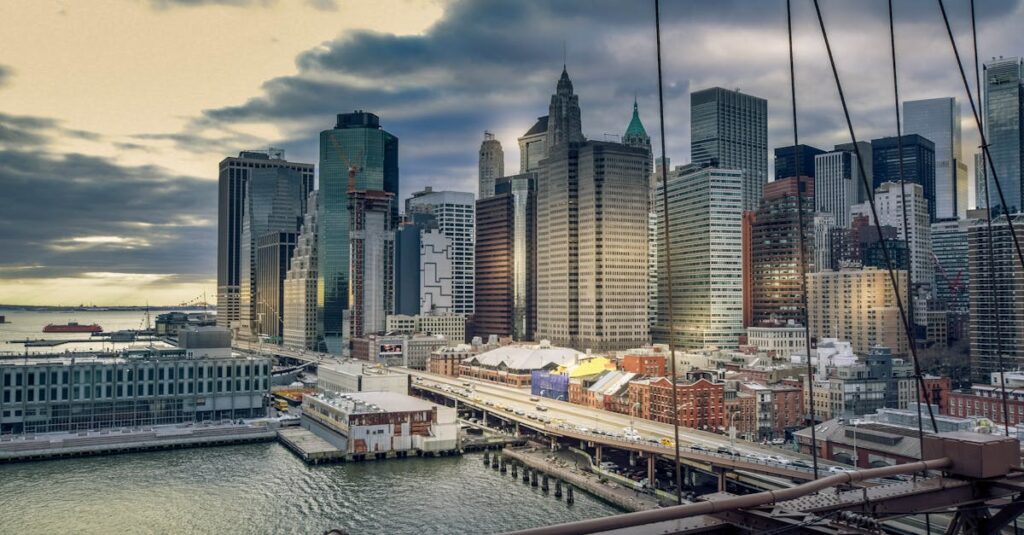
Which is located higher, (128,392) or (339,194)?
(339,194)

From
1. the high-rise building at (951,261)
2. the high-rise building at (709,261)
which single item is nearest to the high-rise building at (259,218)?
the high-rise building at (709,261)

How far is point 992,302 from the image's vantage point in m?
69.7

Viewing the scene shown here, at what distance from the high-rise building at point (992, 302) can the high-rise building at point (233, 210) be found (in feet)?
470

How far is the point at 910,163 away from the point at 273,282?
128525 mm

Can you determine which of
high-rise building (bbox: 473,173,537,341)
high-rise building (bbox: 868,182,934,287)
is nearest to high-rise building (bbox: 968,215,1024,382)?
high-rise building (bbox: 868,182,934,287)

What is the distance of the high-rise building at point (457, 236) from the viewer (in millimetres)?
132250

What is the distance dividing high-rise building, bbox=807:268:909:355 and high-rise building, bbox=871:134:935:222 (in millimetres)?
71006

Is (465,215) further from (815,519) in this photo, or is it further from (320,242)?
(815,519)

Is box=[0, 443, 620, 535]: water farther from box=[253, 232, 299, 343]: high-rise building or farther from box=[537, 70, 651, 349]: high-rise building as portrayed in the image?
box=[253, 232, 299, 343]: high-rise building

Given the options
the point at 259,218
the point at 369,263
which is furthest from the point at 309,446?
the point at 259,218

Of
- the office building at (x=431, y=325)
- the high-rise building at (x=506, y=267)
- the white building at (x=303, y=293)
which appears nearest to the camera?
the office building at (x=431, y=325)

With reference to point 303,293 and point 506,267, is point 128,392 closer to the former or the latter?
point 506,267

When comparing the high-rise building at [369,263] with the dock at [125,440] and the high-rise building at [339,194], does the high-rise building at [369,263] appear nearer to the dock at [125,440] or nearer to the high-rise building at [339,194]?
the high-rise building at [339,194]

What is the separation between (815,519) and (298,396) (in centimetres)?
6948
